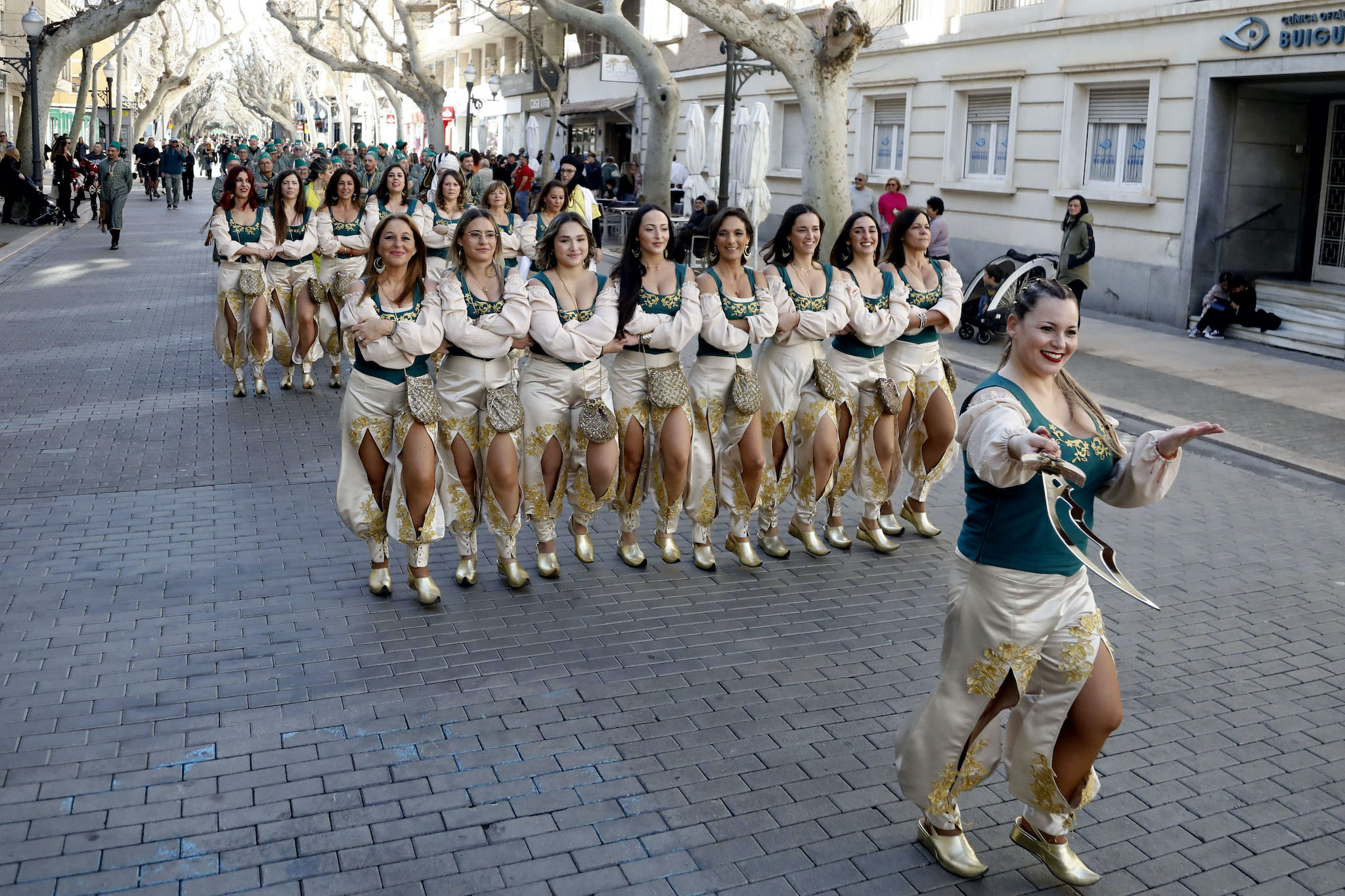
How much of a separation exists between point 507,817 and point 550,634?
178 cm

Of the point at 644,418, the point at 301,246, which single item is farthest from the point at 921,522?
the point at 301,246

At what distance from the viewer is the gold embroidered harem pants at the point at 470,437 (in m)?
6.53

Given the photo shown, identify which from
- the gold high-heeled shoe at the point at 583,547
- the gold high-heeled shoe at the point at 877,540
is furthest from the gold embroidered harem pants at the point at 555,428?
the gold high-heeled shoe at the point at 877,540

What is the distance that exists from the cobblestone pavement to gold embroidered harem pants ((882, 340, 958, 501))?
0.52m

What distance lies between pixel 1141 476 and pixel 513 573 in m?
3.68

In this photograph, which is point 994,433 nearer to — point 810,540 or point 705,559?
point 705,559

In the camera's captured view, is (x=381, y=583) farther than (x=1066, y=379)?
Yes

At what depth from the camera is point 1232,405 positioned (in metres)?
12.3

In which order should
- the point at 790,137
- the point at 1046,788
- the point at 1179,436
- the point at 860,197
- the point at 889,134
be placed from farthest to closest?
1. the point at 790,137
2. the point at 889,134
3. the point at 860,197
4. the point at 1046,788
5. the point at 1179,436

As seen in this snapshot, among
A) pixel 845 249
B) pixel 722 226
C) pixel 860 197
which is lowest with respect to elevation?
pixel 845 249

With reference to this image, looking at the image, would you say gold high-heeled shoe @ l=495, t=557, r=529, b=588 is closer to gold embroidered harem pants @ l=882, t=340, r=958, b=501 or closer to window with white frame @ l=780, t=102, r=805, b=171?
gold embroidered harem pants @ l=882, t=340, r=958, b=501

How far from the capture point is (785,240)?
7.17 meters

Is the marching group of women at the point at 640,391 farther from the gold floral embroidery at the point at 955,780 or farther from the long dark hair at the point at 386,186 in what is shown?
the long dark hair at the point at 386,186

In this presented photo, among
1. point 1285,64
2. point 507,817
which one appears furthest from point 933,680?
point 1285,64
